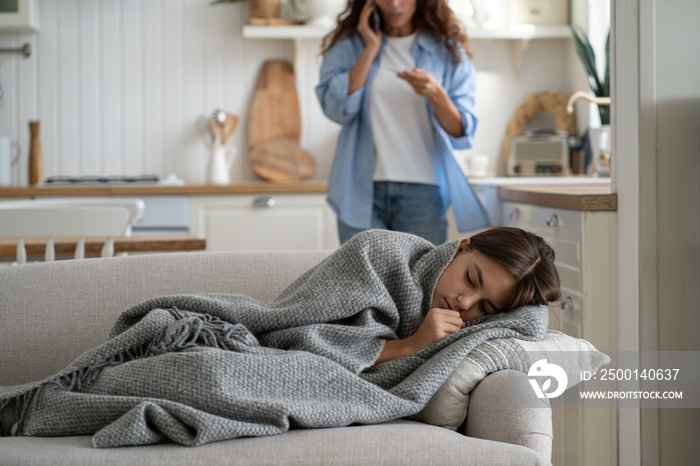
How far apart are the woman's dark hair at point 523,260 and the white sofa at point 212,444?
8.8 inches

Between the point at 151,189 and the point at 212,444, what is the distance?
8.31ft

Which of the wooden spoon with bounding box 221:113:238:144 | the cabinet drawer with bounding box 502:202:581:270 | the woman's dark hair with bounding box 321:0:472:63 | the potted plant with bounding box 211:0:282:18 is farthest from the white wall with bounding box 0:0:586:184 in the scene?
the cabinet drawer with bounding box 502:202:581:270

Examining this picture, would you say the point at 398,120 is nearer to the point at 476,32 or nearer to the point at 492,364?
the point at 492,364

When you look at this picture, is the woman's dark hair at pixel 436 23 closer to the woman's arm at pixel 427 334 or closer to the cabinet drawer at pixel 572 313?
the cabinet drawer at pixel 572 313

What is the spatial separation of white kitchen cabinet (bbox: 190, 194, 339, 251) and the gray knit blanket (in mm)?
2092

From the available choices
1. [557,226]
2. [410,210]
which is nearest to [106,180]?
[410,210]

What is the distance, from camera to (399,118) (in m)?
2.52

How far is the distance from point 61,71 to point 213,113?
2.72 ft

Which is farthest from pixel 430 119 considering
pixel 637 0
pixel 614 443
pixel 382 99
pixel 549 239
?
pixel 614 443

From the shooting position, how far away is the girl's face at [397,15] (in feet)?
7.88

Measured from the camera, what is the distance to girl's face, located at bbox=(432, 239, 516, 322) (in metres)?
1.45

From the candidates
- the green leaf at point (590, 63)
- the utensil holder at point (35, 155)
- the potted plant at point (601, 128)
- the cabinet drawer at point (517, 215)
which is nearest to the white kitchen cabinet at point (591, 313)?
the cabinet drawer at point (517, 215)

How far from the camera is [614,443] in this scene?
197 centimetres

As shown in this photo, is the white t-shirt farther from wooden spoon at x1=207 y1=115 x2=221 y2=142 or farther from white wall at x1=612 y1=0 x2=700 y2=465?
wooden spoon at x1=207 y1=115 x2=221 y2=142
